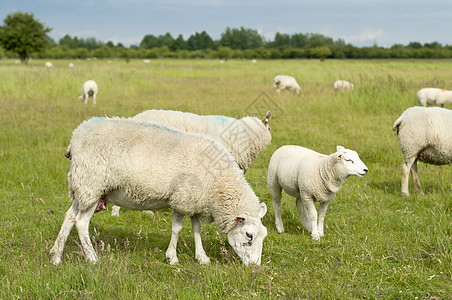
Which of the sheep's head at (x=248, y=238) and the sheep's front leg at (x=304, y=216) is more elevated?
the sheep's head at (x=248, y=238)

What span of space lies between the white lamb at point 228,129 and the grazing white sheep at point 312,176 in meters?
1.00

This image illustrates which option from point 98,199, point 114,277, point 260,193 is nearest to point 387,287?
point 114,277

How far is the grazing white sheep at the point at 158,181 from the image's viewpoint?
3.77m

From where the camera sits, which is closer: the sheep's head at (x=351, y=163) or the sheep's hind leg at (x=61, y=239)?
the sheep's hind leg at (x=61, y=239)

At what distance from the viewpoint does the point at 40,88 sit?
18.0 meters

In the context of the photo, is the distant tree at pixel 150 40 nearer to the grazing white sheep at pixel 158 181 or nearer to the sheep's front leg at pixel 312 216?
the sheep's front leg at pixel 312 216

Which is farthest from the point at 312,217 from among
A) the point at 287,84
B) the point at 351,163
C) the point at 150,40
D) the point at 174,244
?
the point at 150,40

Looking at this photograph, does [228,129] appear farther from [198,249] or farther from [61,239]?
[61,239]

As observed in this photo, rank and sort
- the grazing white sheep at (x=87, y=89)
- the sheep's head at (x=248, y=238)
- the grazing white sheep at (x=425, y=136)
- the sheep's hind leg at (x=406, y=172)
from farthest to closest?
the grazing white sheep at (x=87, y=89) < the sheep's hind leg at (x=406, y=172) < the grazing white sheep at (x=425, y=136) < the sheep's head at (x=248, y=238)

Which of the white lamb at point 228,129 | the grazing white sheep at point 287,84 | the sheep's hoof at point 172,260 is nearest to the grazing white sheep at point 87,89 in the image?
the grazing white sheep at point 287,84

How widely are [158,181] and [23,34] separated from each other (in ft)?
184

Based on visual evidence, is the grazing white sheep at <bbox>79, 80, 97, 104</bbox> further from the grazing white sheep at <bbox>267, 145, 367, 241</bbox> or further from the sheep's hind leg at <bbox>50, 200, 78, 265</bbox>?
the sheep's hind leg at <bbox>50, 200, 78, 265</bbox>

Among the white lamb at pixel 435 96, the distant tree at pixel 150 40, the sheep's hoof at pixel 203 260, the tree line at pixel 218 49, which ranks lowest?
the sheep's hoof at pixel 203 260

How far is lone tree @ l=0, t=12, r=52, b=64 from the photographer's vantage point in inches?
2023
